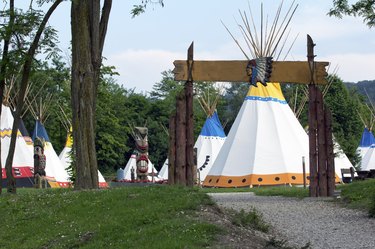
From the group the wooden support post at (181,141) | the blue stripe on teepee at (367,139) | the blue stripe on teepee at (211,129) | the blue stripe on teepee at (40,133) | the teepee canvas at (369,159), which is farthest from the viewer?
the blue stripe on teepee at (367,139)

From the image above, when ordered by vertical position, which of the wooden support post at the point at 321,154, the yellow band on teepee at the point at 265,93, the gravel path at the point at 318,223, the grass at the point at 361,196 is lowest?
the gravel path at the point at 318,223

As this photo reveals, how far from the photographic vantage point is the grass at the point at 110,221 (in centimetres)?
946

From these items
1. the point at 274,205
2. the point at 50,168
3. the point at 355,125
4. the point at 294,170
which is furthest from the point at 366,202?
the point at 355,125

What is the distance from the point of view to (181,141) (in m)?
18.5

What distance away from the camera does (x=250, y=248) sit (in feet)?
29.9

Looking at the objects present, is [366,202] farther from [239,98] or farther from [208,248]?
[239,98]

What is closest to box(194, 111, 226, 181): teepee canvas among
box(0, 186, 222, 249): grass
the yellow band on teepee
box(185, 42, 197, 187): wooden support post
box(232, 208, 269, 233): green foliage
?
the yellow band on teepee

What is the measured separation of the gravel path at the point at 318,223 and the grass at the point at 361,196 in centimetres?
26

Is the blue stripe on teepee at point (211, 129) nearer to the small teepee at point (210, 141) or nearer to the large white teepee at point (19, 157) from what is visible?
→ the small teepee at point (210, 141)

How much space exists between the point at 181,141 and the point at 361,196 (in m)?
4.41

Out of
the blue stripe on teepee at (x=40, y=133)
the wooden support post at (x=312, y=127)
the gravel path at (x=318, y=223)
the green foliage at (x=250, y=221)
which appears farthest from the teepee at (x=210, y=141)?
the green foliage at (x=250, y=221)

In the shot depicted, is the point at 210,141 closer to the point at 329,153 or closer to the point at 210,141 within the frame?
the point at 210,141

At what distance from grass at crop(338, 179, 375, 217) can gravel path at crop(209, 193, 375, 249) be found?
0.26m

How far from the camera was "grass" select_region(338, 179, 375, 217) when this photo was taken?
1514 centimetres
